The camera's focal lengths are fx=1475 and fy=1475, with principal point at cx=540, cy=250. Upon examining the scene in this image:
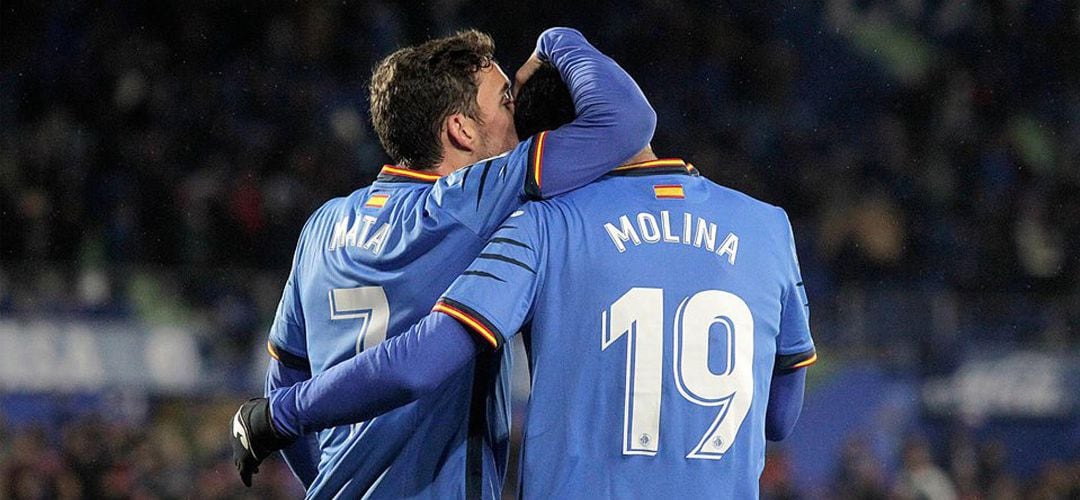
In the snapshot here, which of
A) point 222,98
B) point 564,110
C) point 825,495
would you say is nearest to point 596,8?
point 222,98

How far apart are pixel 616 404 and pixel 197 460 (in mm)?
7281

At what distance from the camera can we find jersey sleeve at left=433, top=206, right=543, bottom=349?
2.49 metres

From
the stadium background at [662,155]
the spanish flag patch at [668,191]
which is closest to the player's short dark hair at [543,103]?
the spanish flag patch at [668,191]

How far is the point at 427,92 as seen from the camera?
2.96 m

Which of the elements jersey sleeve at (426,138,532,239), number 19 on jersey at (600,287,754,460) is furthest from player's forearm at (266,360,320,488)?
number 19 on jersey at (600,287,754,460)

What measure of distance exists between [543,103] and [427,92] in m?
0.25

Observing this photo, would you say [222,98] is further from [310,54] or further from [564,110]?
[564,110]

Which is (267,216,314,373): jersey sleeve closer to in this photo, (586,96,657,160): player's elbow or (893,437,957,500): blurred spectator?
(586,96,657,160): player's elbow

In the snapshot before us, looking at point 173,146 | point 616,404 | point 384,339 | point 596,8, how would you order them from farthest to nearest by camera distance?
point 596,8
point 173,146
point 384,339
point 616,404

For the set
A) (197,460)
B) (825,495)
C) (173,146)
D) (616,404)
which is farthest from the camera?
(173,146)

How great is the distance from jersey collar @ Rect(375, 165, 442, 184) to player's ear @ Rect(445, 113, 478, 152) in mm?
80

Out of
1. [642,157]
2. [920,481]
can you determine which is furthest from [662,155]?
[642,157]

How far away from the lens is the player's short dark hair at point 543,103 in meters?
2.84

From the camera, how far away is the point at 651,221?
2.62 m
